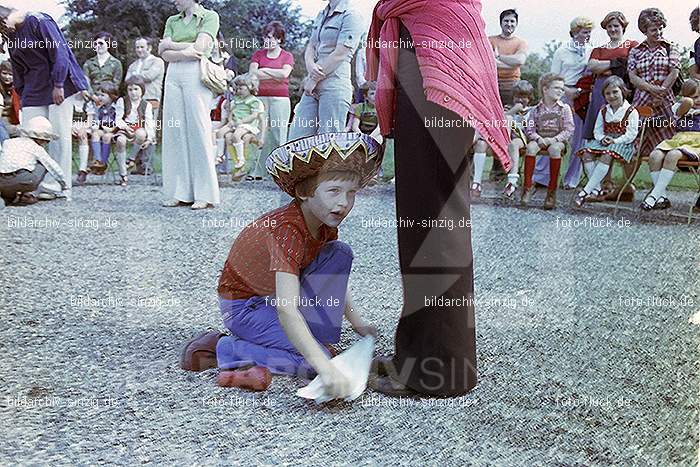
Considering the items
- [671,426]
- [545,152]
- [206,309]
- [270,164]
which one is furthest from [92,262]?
[545,152]

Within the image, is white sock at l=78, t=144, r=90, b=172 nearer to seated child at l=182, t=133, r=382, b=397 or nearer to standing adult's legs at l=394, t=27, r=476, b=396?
seated child at l=182, t=133, r=382, b=397

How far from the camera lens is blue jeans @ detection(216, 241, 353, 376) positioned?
206 cm

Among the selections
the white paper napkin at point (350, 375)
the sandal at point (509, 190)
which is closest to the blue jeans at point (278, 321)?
the white paper napkin at point (350, 375)

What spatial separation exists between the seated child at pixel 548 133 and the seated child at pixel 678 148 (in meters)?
0.65

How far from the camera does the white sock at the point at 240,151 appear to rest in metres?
4.69

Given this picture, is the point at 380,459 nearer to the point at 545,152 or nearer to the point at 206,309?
the point at 206,309

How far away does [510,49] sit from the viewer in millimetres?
3373

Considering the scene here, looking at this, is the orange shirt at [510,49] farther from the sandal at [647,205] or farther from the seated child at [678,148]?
the sandal at [647,205]

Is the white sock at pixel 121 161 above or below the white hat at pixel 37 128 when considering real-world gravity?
below

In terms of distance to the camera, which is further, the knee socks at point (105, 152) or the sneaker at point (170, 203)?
the knee socks at point (105, 152)

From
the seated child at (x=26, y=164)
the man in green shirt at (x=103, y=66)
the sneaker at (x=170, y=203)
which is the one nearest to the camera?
the man in green shirt at (x=103, y=66)

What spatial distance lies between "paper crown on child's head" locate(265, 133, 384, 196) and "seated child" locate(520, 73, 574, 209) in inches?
142

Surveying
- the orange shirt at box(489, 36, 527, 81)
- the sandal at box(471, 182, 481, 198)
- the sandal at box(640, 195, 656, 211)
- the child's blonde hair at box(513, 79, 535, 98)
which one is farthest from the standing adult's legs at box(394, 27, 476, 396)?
the sandal at box(640, 195, 656, 211)

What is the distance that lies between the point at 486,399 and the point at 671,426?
0.44 meters
